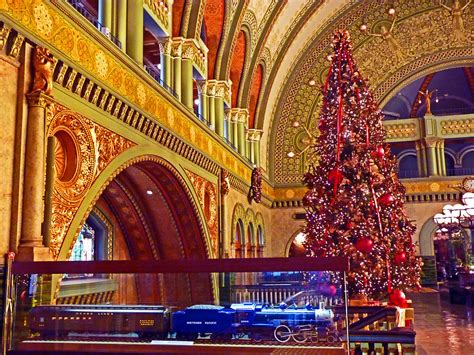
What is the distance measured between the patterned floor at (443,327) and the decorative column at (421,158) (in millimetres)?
6024

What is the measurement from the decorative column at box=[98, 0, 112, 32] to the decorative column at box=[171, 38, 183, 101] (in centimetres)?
256

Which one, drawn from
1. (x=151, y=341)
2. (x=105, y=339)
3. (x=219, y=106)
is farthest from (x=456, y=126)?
(x=105, y=339)

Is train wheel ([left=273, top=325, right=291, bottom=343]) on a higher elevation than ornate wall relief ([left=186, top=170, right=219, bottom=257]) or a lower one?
lower

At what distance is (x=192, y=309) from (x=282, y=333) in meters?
0.54

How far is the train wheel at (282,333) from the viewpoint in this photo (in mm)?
2900

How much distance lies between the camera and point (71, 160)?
225 inches

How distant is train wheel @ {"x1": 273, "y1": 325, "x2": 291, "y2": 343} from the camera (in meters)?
2.90

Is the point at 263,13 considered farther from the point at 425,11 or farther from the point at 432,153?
the point at 432,153

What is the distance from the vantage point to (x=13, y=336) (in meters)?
3.02

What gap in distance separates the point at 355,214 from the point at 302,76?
38.7 ft

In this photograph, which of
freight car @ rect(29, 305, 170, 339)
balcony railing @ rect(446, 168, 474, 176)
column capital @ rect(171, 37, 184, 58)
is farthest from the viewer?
balcony railing @ rect(446, 168, 474, 176)

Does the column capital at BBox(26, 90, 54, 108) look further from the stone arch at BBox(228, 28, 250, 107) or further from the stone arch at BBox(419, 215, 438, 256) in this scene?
the stone arch at BBox(419, 215, 438, 256)

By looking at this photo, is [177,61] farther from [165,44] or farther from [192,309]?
[192,309]

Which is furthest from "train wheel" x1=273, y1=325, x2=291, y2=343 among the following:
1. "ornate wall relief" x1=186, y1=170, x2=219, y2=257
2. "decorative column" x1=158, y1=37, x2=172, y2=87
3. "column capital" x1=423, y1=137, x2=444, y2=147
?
"column capital" x1=423, y1=137, x2=444, y2=147
